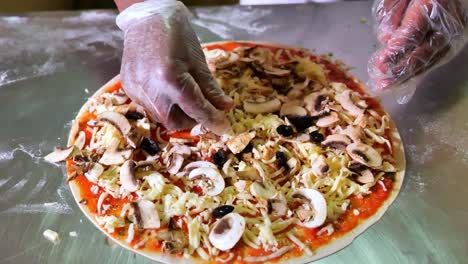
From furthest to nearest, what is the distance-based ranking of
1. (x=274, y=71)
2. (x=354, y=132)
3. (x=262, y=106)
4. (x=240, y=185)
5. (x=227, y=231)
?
(x=274, y=71)
(x=262, y=106)
(x=354, y=132)
(x=240, y=185)
(x=227, y=231)

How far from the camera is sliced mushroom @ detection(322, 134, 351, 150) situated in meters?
1.47

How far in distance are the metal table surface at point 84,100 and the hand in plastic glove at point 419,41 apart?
21cm

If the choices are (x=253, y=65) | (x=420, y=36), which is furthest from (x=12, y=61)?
(x=420, y=36)

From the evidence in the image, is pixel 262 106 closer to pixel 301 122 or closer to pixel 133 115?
pixel 301 122

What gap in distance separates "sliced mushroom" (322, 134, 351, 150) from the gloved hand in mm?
303

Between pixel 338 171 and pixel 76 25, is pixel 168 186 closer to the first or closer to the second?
pixel 338 171

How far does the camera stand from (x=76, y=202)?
4.67 feet

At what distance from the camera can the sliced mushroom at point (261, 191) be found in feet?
4.39

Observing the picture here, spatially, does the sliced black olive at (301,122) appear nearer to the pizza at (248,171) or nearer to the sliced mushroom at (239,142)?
the pizza at (248,171)

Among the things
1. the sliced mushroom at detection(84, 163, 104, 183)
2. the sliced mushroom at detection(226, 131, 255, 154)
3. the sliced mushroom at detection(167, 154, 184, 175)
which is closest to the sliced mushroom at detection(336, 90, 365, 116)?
the sliced mushroom at detection(226, 131, 255, 154)

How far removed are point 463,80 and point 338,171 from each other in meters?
0.72

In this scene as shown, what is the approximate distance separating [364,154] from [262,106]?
14.0 inches

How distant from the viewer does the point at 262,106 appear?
1.59 metres

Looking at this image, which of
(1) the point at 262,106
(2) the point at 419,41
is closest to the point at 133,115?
(1) the point at 262,106
